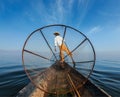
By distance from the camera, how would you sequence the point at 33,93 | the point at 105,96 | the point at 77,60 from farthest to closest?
the point at 77,60, the point at 33,93, the point at 105,96

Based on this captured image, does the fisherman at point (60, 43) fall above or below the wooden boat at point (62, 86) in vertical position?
above

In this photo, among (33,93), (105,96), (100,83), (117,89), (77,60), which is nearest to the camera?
(105,96)

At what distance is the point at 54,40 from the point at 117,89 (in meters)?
6.75

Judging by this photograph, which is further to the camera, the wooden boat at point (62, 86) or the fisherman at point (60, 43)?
the wooden boat at point (62, 86)

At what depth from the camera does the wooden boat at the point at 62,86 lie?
7.60 m

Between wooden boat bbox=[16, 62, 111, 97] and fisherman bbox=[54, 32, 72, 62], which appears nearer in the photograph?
fisherman bbox=[54, 32, 72, 62]

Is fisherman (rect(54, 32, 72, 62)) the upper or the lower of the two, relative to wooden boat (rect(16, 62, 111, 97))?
upper

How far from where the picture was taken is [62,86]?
9.42 metres

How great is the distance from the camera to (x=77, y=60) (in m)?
8.22

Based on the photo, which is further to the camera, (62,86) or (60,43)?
(62,86)

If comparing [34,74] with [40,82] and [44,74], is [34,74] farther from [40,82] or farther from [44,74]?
[44,74]

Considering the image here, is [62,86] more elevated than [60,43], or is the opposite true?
[60,43]

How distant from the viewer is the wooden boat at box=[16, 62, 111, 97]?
299 inches

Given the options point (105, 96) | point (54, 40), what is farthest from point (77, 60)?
point (105, 96)
